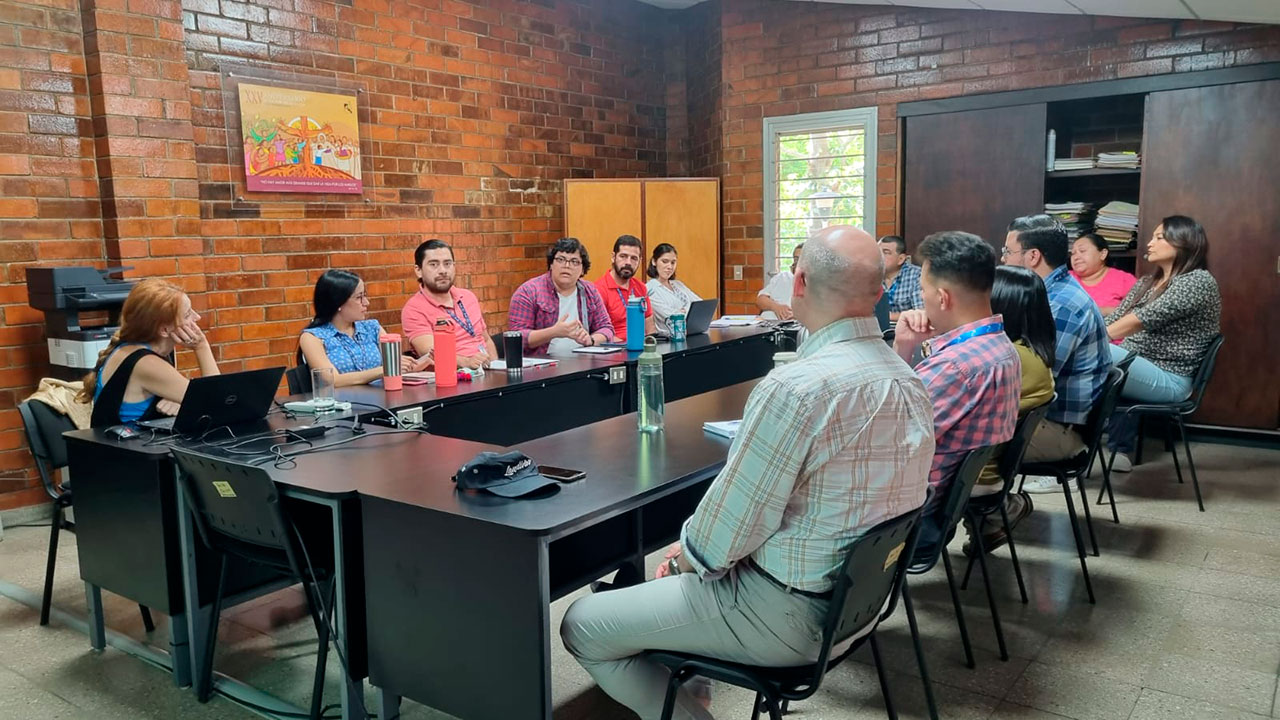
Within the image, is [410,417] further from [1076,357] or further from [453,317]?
[1076,357]

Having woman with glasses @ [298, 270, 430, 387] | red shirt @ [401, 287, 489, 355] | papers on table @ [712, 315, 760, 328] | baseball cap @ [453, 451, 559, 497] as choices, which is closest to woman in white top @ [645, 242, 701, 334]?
papers on table @ [712, 315, 760, 328]

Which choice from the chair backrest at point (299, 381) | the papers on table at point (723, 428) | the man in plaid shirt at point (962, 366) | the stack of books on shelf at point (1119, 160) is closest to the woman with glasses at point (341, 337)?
the chair backrest at point (299, 381)

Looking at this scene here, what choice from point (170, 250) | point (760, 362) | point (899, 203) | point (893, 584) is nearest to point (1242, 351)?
point (899, 203)

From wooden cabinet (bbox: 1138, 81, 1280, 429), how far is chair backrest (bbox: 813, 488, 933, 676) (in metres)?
4.37

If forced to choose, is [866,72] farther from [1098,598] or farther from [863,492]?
[863,492]

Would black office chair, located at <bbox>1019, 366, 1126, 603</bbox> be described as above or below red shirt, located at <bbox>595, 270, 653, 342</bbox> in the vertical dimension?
below

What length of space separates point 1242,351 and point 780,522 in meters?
4.75

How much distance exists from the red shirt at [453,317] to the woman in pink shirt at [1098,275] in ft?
11.5

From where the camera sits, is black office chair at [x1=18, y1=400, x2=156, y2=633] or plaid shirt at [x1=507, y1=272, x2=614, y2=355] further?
plaid shirt at [x1=507, y1=272, x2=614, y2=355]

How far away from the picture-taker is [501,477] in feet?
6.47

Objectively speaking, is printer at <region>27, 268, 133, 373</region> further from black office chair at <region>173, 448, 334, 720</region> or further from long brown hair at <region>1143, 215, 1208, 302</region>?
long brown hair at <region>1143, 215, 1208, 302</region>

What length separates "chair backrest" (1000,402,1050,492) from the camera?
2.64m

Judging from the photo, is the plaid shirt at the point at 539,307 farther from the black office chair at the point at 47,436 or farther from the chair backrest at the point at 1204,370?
the chair backrest at the point at 1204,370

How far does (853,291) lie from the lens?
1.65 m
